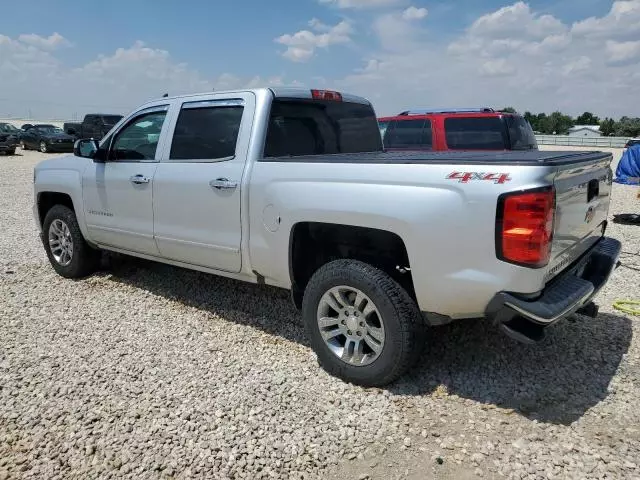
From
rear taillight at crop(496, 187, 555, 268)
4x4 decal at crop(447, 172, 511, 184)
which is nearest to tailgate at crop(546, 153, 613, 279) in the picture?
rear taillight at crop(496, 187, 555, 268)

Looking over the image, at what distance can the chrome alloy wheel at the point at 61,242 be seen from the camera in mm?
5730

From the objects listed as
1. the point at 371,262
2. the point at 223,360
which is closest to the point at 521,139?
the point at 371,262

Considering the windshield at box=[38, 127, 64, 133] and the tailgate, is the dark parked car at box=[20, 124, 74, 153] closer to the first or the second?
the windshield at box=[38, 127, 64, 133]

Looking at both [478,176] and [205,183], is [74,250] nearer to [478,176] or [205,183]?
[205,183]

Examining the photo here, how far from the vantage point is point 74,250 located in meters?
5.62

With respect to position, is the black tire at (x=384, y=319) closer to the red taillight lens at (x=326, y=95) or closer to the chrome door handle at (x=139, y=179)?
the red taillight lens at (x=326, y=95)

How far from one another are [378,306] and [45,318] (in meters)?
3.16

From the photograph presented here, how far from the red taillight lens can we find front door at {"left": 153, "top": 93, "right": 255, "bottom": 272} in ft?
2.10

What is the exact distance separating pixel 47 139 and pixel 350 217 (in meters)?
28.5

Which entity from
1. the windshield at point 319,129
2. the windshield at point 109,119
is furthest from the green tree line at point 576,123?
the windshield at point 319,129

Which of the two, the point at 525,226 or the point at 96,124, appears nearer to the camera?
the point at 525,226

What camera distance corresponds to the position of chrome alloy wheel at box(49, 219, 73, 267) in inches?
226

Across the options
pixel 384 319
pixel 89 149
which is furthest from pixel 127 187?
pixel 384 319

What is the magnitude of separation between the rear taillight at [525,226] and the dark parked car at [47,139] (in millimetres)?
28369
